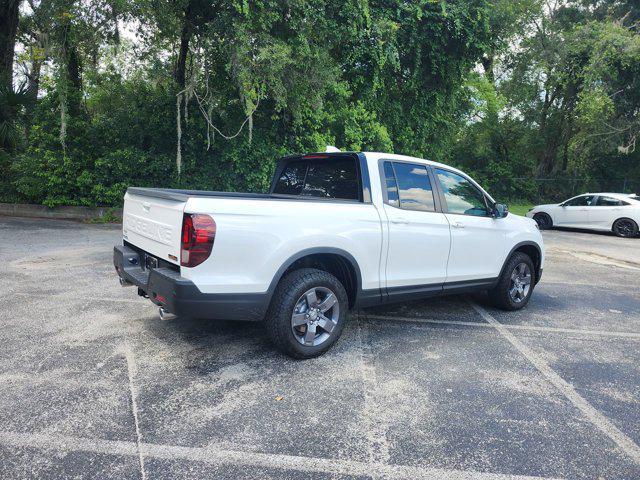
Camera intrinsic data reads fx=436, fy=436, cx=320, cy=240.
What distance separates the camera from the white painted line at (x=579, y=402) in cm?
270

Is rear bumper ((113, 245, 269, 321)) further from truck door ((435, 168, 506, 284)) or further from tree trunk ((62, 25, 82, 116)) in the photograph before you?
tree trunk ((62, 25, 82, 116))

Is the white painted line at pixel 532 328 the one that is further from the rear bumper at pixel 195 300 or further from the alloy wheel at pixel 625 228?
the alloy wheel at pixel 625 228

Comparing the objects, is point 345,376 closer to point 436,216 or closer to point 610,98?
point 436,216

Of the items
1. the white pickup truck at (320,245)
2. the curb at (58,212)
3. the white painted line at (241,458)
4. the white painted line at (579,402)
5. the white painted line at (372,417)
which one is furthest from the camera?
the curb at (58,212)

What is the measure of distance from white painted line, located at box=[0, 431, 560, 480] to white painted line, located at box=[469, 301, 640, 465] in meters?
0.79

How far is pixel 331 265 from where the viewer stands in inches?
160

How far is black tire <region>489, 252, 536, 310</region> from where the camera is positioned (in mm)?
5293

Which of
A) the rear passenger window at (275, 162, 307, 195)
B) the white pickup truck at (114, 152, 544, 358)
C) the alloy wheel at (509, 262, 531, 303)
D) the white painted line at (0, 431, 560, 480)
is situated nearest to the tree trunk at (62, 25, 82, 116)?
the rear passenger window at (275, 162, 307, 195)

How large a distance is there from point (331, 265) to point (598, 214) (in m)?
14.0

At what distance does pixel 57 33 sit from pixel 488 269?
437 inches

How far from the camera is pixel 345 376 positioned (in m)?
3.50

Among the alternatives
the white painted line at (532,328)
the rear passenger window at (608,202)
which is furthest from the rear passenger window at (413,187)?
the rear passenger window at (608,202)

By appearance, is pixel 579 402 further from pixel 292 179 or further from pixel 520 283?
pixel 292 179

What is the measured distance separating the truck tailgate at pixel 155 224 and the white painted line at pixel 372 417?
1.74 meters
